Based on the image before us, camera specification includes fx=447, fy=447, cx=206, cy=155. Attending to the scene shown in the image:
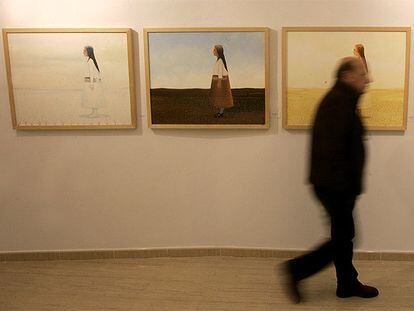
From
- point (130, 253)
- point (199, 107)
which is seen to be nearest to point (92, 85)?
point (199, 107)

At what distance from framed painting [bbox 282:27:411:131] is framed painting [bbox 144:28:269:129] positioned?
19 centimetres

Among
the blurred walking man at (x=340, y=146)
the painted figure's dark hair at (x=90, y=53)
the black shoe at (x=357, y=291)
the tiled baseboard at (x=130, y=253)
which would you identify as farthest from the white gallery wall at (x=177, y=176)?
the blurred walking man at (x=340, y=146)

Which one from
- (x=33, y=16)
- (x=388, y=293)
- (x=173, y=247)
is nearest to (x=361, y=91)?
(x=388, y=293)

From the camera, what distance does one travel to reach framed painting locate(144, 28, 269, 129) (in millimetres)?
3172

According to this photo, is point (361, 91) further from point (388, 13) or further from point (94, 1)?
point (94, 1)

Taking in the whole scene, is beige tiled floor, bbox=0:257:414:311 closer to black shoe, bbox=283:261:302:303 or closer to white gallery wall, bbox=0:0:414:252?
black shoe, bbox=283:261:302:303

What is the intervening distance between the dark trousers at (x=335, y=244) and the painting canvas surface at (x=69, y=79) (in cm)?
156

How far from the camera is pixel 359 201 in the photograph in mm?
3322

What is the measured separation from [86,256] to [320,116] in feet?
6.98

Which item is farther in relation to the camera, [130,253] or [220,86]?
[130,253]

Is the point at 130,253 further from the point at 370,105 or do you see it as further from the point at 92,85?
the point at 370,105

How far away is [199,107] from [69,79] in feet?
3.16

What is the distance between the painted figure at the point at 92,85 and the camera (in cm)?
321

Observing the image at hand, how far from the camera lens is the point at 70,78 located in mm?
3238
